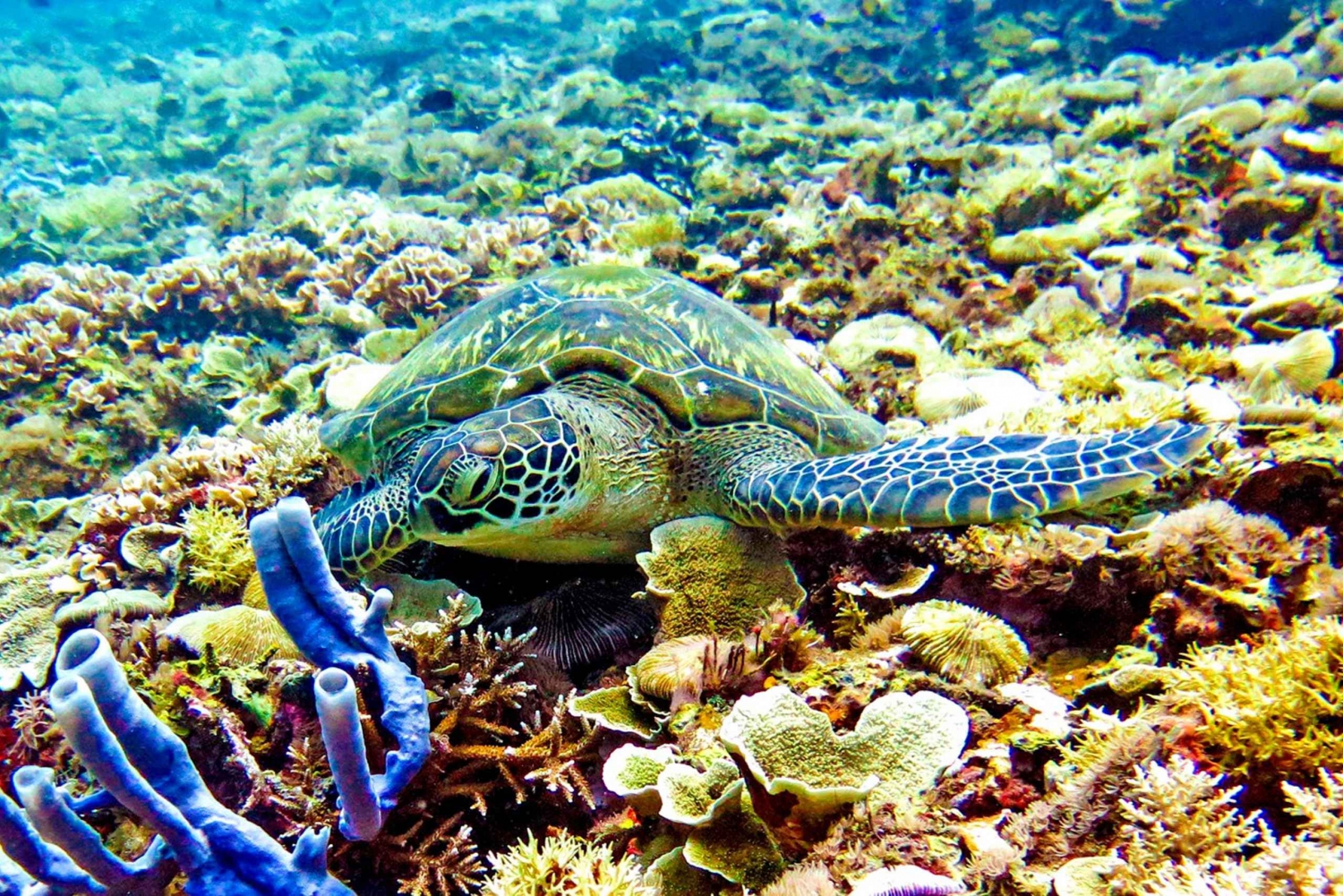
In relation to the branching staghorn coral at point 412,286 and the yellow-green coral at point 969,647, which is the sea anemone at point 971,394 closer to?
the yellow-green coral at point 969,647

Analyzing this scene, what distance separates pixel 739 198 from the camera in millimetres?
7281

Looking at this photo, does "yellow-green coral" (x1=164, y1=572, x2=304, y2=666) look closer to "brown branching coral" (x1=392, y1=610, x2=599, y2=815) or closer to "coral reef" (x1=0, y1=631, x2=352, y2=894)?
"brown branching coral" (x1=392, y1=610, x2=599, y2=815)

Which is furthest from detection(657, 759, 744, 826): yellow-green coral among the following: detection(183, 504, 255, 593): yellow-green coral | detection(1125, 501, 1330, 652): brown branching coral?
detection(183, 504, 255, 593): yellow-green coral

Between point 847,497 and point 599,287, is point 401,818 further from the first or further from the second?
point 599,287

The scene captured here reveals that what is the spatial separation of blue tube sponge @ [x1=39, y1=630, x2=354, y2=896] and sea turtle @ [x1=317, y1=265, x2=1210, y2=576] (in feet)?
3.69

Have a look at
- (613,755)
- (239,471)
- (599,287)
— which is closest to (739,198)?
(599,287)

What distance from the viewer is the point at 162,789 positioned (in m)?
1.33

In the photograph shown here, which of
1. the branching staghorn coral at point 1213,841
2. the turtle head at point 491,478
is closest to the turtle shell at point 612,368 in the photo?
the turtle head at point 491,478

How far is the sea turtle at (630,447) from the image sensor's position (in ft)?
7.39

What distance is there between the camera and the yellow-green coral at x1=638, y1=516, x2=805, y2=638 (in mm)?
2234

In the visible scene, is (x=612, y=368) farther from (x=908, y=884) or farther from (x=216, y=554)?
(x=908, y=884)

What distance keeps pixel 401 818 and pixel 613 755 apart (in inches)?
24.5

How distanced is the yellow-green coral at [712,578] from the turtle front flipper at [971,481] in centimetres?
16

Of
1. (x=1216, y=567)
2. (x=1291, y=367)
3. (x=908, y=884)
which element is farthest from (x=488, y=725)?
(x=1291, y=367)
